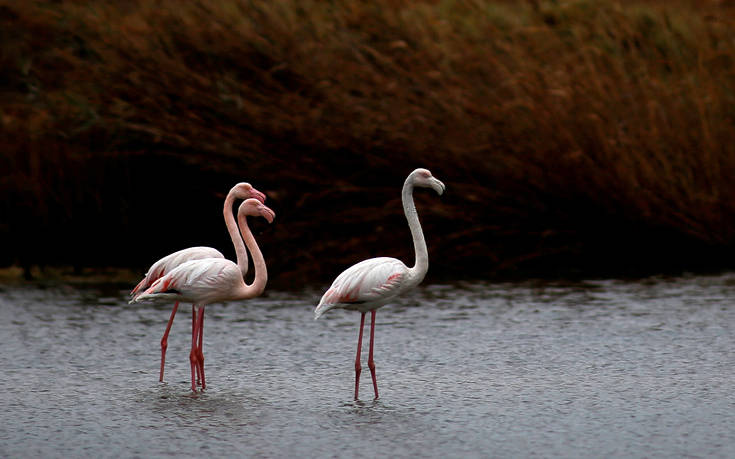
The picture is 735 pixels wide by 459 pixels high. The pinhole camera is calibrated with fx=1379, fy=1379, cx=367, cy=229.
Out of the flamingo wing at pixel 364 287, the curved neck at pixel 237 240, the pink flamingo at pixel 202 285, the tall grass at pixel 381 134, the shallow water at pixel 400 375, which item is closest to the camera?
the shallow water at pixel 400 375

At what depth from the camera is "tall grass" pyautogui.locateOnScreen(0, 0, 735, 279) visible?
1304cm

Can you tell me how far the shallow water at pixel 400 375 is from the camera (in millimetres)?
6691

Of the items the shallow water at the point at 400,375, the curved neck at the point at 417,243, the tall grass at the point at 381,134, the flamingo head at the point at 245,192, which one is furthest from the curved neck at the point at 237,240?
the tall grass at the point at 381,134

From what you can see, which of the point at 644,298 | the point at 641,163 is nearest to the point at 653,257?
the point at 641,163

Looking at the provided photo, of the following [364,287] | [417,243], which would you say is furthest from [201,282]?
[417,243]

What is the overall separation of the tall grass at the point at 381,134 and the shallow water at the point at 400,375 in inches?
42.2

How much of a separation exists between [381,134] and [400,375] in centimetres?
498

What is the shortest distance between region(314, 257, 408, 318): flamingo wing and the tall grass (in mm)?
5246

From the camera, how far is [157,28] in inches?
542

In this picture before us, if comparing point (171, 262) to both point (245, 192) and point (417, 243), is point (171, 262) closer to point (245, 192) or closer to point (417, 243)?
point (245, 192)

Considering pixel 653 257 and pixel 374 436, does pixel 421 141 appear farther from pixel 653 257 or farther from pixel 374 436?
pixel 374 436

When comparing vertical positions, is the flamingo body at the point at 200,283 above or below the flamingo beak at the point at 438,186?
below

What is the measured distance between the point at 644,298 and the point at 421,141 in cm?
273

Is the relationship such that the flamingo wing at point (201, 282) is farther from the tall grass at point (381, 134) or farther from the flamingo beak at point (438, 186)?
the tall grass at point (381, 134)
